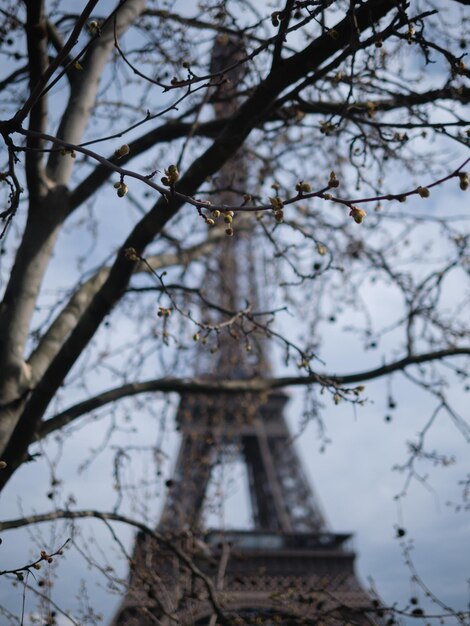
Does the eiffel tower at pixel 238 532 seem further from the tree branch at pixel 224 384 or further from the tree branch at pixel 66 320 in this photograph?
the tree branch at pixel 66 320

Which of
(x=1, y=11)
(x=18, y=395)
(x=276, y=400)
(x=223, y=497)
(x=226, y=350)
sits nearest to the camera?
(x=18, y=395)

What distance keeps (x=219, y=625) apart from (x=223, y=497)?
135cm

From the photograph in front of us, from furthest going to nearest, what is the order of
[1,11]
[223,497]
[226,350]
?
[226,350] < [223,497] < [1,11]

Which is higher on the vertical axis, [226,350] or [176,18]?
[176,18]

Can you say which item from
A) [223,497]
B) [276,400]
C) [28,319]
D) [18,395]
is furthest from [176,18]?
[276,400]

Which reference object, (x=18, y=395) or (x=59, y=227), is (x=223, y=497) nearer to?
(x=18, y=395)

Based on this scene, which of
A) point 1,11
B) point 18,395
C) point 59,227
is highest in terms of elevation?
point 1,11

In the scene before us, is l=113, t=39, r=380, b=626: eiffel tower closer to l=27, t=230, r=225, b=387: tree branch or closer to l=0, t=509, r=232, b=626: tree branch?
l=0, t=509, r=232, b=626: tree branch

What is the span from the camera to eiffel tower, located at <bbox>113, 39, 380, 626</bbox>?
376 centimetres

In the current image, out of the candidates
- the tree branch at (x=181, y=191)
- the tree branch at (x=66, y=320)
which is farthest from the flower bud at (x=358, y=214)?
the tree branch at (x=66, y=320)

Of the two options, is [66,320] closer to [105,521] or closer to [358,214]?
[105,521]

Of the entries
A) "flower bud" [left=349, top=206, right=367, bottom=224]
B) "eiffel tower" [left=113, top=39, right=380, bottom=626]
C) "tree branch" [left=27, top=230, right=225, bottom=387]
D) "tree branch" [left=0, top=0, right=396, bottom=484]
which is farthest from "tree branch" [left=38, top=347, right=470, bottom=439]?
"flower bud" [left=349, top=206, right=367, bottom=224]

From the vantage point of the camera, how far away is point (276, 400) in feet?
85.6

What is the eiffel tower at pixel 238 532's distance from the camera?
3762 millimetres
